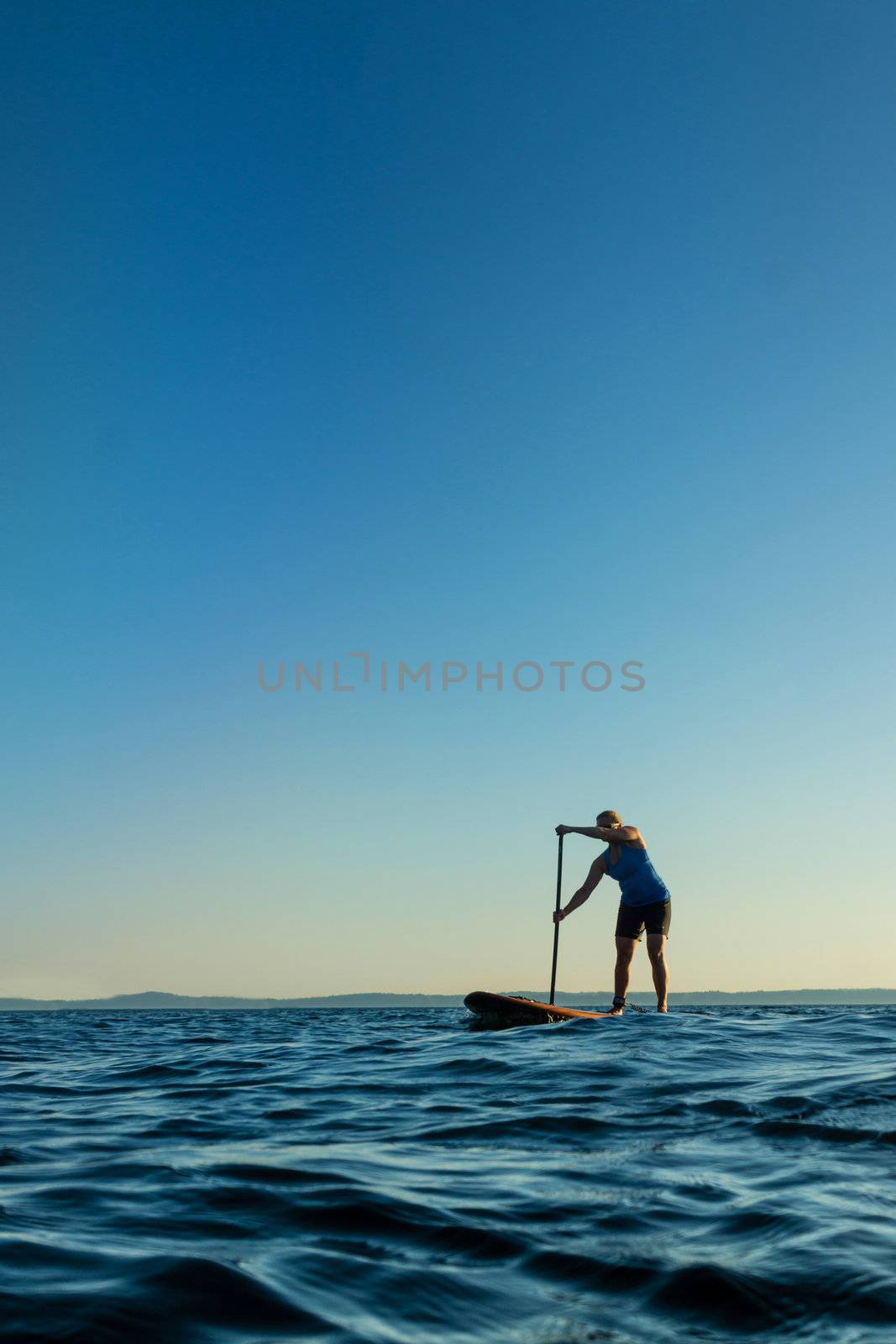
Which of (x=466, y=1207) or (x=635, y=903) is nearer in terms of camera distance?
(x=466, y=1207)

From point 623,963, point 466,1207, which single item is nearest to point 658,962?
point 623,963

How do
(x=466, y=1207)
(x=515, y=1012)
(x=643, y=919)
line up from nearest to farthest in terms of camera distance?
(x=466, y=1207) < (x=515, y=1012) < (x=643, y=919)

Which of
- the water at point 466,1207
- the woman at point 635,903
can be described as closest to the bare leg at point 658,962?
the woman at point 635,903

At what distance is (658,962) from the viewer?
12.5 meters

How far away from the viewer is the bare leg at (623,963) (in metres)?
12.6

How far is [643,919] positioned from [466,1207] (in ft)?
30.6

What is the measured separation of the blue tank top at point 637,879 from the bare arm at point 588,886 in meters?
0.27

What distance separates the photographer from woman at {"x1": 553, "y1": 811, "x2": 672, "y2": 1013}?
12477 millimetres

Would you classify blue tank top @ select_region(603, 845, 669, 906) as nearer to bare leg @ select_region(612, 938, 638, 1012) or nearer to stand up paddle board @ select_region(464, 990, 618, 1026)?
bare leg @ select_region(612, 938, 638, 1012)

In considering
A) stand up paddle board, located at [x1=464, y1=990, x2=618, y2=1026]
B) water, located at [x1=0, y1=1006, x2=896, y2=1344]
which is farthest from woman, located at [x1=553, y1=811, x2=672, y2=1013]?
water, located at [x1=0, y1=1006, x2=896, y2=1344]

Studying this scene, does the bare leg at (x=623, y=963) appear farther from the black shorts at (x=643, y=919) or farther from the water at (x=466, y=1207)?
the water at (x=466, y=1207)

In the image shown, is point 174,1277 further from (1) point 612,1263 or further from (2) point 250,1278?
(1) point 612,1263

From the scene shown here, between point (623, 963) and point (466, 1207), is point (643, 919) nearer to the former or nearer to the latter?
point (623, 963)

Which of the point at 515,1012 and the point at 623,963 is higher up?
the point at 623,963
